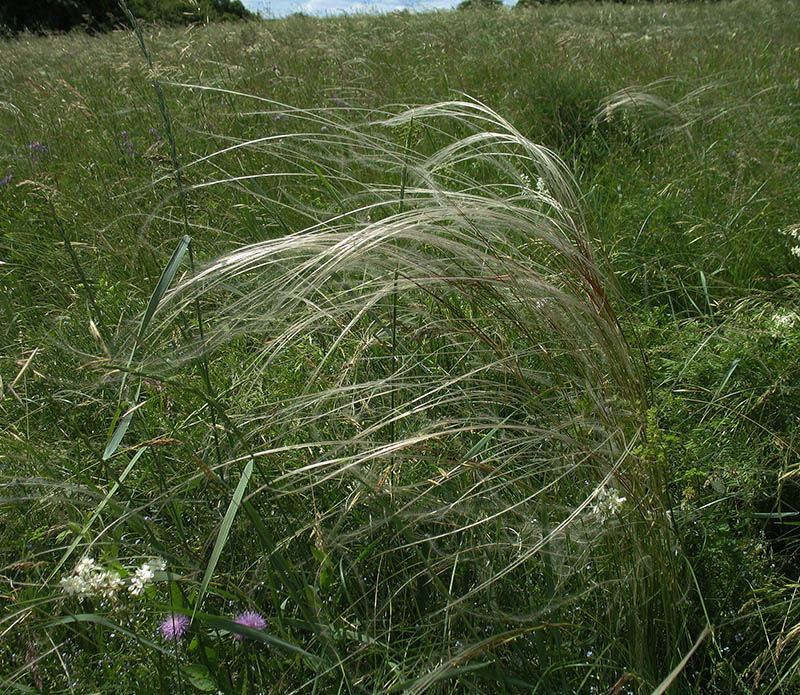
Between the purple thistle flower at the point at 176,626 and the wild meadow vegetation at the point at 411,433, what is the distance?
12mm

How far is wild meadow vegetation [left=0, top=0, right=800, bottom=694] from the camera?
1.01 metres

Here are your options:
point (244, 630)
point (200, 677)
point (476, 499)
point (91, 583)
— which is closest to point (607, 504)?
point (476, 499)

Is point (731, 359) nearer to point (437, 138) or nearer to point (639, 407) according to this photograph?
point (639, 407)

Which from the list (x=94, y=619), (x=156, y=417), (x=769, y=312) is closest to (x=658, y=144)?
(x=769, y=312)

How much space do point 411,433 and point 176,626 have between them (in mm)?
557

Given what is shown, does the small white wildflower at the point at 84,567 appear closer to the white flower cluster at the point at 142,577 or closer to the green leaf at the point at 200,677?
the white flower cluster at the point at 142,577

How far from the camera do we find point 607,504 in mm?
1028

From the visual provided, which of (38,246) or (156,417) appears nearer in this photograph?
(156,417)

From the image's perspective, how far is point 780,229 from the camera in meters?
2.29

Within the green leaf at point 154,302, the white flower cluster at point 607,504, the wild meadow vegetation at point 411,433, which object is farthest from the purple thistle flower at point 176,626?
the white flower cluster at point 607,504

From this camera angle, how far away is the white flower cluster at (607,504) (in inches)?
39.9

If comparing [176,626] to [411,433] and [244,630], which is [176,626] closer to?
[244,630]

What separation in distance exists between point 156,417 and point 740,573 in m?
1.48

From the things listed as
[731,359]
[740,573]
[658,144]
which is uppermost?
[658,144]
